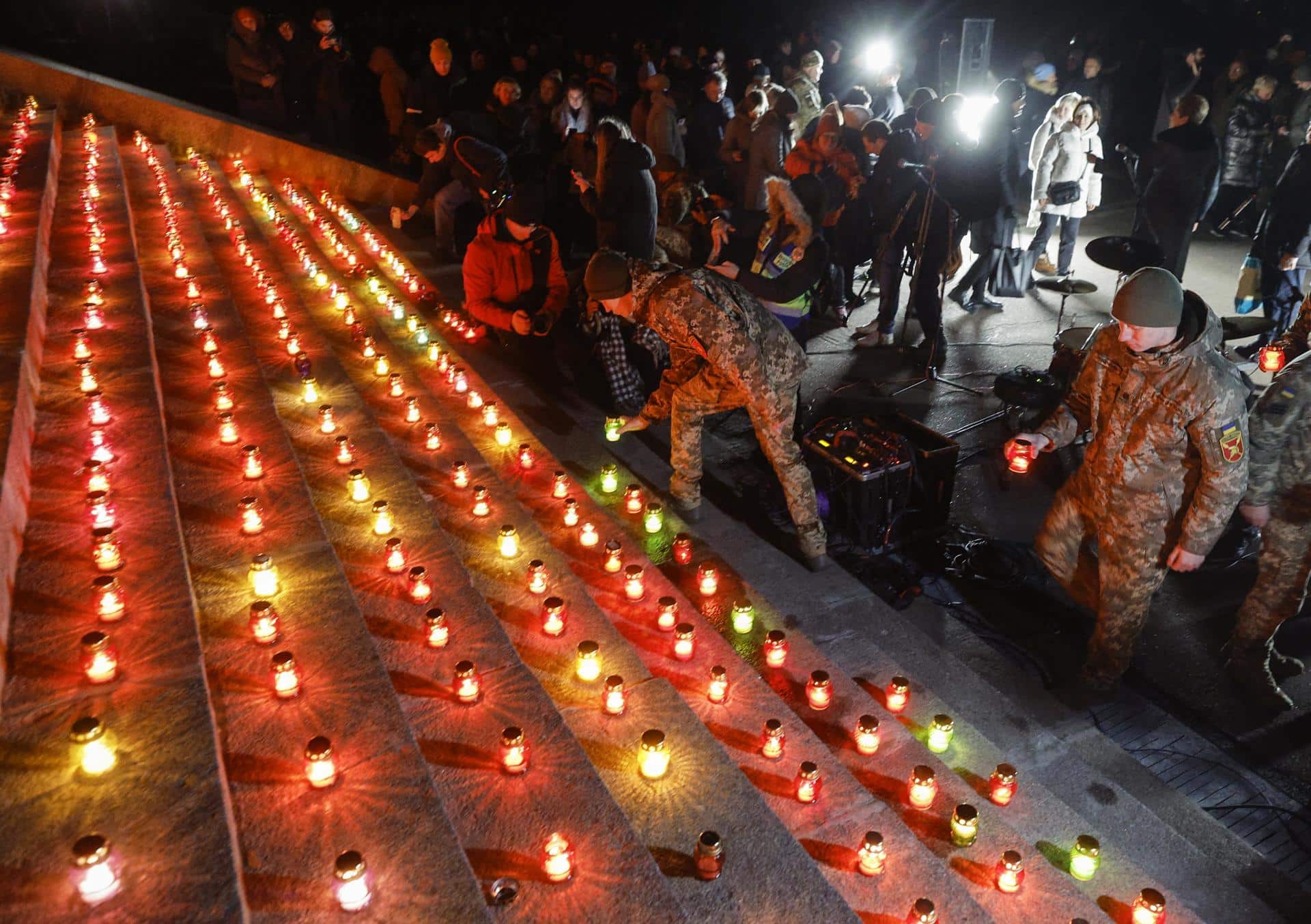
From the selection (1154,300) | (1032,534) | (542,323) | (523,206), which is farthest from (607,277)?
(1032,534)

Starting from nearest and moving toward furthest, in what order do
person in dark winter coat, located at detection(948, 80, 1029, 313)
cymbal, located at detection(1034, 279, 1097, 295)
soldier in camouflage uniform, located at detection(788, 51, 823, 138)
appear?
cymbal, located at detection(1034, 279, 1097, 295) < person in dark winter coat, located at detection(948, 80, 1029, 313) < soldier in camouflage uniform, located at detection(788, 51, 823, 138)

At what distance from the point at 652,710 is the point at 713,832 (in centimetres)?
75

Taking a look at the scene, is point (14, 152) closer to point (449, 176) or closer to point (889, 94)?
point (449, 176)

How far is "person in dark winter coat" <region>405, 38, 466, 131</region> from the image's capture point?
9.81 meters

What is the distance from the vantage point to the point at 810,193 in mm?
6770

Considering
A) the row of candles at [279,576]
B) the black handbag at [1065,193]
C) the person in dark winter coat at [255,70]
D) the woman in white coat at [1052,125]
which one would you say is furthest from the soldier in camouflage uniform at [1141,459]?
the person in dark winter coat at [255,70]

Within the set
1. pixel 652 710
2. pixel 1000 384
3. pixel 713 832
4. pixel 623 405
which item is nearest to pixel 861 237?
pixel 1000 384

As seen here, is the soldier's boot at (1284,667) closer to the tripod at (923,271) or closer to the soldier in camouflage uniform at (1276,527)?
the soldier in camouflage uniform at (1276,527)

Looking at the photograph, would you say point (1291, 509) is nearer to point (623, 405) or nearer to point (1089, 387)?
point (1089, 387)

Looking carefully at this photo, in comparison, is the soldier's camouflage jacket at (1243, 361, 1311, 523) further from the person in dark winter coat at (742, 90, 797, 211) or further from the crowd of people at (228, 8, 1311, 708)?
the person in dark winter coat at (742, 90, 797, 211)

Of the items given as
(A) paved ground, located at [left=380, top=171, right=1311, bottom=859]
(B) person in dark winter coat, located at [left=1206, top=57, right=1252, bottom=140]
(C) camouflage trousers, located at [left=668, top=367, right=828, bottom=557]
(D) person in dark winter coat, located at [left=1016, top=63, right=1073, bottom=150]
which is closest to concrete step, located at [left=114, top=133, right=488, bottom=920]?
(C) camouflage trousers, located at [left=668, top=367, right=828, bottom=557]

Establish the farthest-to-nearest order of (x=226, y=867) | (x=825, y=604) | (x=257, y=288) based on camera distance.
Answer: (x=257, y=288) → (x=825, y=604) → (x=226, y=867)

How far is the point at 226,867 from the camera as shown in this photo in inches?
99.5

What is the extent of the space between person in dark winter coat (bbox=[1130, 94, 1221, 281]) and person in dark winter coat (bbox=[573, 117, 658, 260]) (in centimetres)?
499
